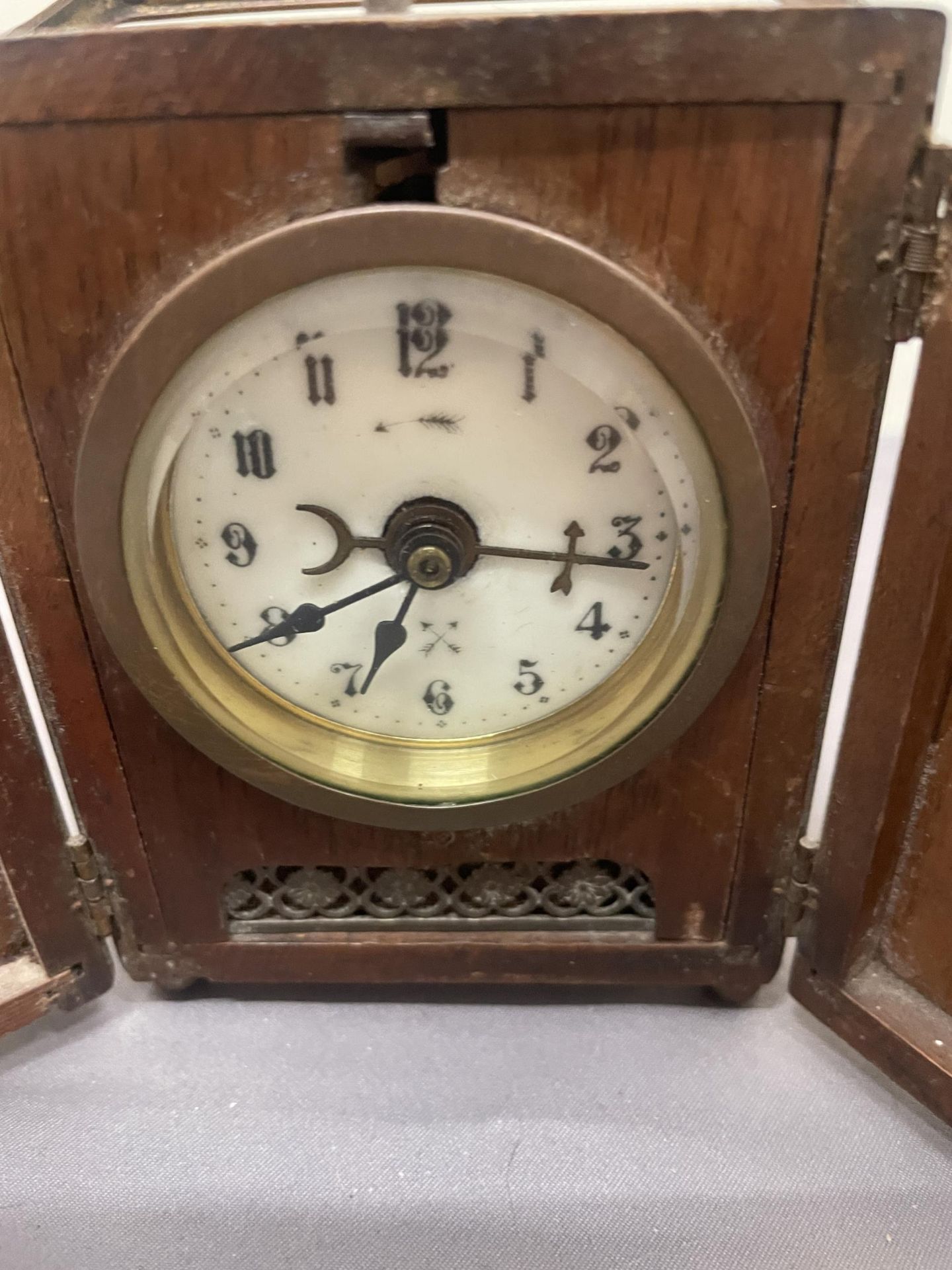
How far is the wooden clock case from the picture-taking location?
0.62 metres

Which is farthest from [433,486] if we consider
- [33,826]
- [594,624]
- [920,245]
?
[33,826]

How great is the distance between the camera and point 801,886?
0.92m

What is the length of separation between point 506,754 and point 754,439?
36 centimetres

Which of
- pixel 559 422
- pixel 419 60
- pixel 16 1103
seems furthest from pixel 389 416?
pixel 16 1103

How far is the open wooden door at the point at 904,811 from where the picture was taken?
731 mm

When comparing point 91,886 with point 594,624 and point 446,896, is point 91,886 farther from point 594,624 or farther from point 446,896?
point 594,624

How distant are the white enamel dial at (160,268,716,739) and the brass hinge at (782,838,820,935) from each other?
266 mm

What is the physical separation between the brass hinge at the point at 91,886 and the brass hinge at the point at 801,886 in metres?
0.67

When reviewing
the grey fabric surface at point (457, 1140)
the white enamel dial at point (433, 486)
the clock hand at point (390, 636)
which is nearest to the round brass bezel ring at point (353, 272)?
the white enamel dial at point (433, 486)

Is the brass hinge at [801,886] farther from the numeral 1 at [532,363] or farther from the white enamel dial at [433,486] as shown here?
the numeral 1 at [532,363]

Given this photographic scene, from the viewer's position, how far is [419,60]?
2.05ft

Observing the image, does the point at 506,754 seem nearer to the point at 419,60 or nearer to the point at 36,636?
the point at 36,636

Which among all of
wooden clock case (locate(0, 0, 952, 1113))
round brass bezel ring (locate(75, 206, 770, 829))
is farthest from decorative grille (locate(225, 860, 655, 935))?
round brass bezel ring (locate(75, 206, 770, 829))

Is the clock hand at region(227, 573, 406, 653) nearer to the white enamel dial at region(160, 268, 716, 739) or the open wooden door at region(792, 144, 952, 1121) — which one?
the white enamel dial at region(160, 268, 716, 739)
